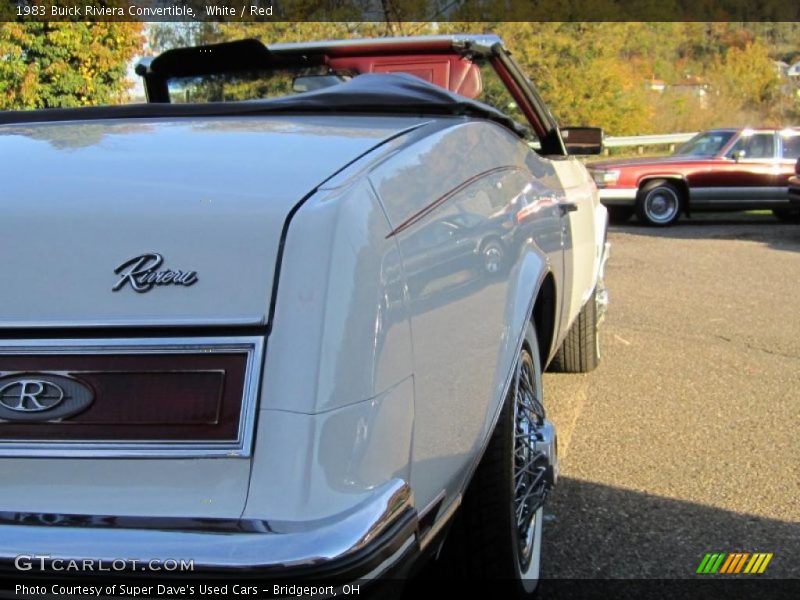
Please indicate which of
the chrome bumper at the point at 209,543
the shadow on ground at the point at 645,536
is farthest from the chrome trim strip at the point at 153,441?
the shadow on ground at the point at 645,536

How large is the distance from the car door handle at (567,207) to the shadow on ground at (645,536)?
1054mm

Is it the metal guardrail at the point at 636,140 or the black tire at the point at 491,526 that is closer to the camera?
the black tire at the point at 491,526

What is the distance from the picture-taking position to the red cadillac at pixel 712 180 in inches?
556

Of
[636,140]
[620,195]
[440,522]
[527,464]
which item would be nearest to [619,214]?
[620,195]

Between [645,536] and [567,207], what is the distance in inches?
47.8

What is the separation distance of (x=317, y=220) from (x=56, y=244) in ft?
1.60

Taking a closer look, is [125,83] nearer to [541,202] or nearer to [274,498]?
[541,202]

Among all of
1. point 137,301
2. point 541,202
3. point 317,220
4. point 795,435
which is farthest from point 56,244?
point 795,435

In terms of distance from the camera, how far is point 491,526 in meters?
2.19

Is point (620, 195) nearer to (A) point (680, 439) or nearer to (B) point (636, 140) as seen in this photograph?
(B) point (636, 140)

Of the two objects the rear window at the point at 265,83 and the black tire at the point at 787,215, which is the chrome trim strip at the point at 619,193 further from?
the rear window at the point at 265,83

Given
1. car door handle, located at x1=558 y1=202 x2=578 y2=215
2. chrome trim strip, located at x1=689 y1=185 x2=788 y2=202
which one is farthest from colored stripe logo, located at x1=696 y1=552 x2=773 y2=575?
chrome trim strip, located at x1=689 y1=185 x2=788 y2=202

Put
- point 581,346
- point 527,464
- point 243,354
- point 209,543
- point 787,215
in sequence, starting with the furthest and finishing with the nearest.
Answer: point 787,215 → point 581,346 → point 527,464 → point 243,354 → point 209,543

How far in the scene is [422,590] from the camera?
2574 mm
